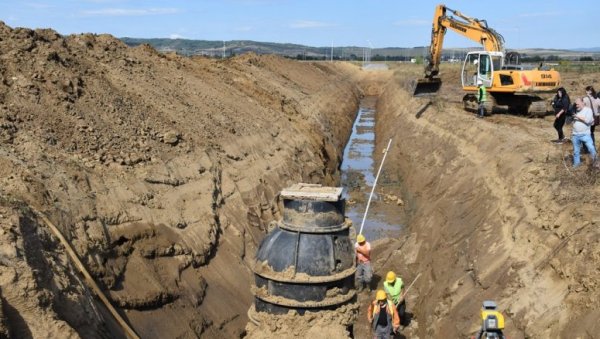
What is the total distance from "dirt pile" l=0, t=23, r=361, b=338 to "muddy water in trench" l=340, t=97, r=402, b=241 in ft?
7.15

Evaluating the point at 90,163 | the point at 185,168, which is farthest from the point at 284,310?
the point at 185,168

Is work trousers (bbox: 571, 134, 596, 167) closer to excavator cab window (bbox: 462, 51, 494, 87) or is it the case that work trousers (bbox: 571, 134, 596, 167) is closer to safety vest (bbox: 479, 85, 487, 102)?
safety vest (bbox: 479, 85, 487, 102)

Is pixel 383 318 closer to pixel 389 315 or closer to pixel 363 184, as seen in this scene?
pixel 389 315

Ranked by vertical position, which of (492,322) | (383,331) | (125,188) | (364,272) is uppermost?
(125,188)

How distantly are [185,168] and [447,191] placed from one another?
295 inches

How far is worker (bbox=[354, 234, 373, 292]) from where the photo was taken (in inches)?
448

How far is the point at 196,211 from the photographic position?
37.7 ft

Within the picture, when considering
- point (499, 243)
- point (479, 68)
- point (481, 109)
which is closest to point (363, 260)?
point (499, 243)

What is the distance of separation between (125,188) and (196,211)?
158cm

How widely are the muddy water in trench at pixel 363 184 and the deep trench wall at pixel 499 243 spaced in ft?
3.39

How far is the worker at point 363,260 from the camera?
11.4m

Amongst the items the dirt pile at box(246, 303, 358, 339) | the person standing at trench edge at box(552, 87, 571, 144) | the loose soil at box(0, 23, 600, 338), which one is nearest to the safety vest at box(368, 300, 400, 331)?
the loose soil at box(0, 23, 600, 338)

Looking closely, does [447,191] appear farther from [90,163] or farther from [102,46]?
[102,46]

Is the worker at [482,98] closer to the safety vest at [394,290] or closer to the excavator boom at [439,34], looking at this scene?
the excavator boom at [439,34]
